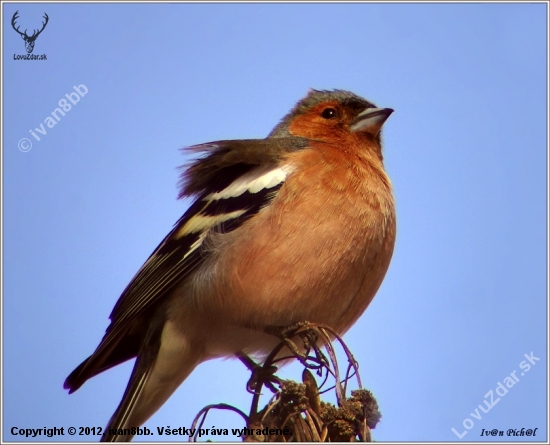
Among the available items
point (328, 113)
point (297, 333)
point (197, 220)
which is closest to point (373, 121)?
point (328, 113)

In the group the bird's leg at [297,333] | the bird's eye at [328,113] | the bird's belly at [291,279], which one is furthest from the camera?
the bird's eye at [328,113]

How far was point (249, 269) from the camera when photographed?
6.18 metres

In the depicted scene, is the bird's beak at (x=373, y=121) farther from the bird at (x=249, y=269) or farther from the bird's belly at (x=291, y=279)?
the bird's belly at (x=291, y=279)

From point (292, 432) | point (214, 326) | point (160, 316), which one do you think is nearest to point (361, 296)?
point (214, 326)

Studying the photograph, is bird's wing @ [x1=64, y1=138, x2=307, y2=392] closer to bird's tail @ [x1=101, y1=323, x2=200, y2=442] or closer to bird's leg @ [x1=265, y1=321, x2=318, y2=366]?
bird's tail @ [x1=101, y1=323, x2=200, y2=442]

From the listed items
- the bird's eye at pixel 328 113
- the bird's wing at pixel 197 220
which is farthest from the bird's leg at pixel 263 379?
the bird's eye at pixel 328 113

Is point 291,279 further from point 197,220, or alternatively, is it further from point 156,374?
point 156,374

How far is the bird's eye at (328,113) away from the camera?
796 cm

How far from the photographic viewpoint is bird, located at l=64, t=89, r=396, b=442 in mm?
6059

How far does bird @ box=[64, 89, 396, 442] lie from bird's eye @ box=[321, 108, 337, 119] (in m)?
0.98

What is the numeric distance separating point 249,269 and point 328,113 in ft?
8.44

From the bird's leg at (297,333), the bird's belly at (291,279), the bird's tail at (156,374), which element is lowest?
the bird's tail at (156,374)

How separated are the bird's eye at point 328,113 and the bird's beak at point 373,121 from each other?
0.32 meters

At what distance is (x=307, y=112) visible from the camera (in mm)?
8203
